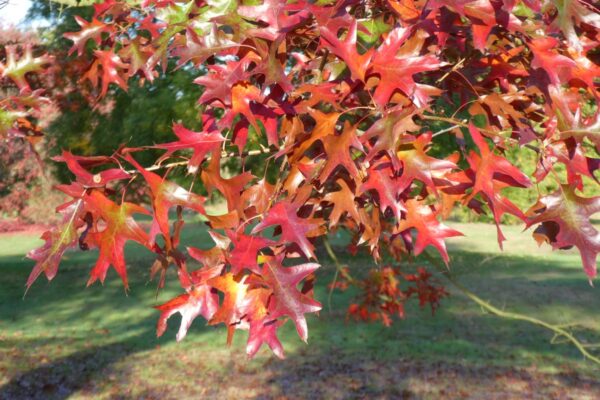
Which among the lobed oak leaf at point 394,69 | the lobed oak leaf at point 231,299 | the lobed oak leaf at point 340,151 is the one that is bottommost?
the lobed oak leaf at point 231,299

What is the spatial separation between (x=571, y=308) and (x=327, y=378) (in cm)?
560

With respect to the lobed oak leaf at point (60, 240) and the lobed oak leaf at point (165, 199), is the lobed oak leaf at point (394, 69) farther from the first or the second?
the lobed oak leaf at point (60, 240)

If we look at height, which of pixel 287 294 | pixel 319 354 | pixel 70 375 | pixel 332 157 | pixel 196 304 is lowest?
pixel 319 354

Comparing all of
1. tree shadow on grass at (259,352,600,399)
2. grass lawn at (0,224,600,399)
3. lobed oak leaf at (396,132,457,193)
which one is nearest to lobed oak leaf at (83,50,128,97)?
lobed oak leaf at (396,132,457,193)

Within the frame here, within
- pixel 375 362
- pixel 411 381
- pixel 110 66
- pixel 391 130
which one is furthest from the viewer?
pixel 375 362

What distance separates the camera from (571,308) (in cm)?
1107

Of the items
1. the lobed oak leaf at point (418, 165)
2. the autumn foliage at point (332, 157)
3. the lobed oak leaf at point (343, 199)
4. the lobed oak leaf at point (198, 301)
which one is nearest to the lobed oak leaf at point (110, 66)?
the autumn foliage at point (332, 157)

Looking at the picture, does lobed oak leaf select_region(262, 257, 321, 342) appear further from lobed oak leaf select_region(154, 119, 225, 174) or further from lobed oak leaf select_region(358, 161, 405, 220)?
lobed oak leaf select_region(154, 119, 225, 174)

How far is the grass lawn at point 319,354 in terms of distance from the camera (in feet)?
23.0

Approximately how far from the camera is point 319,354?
823 centimetres

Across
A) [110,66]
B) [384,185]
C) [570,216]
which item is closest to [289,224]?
[384,185]

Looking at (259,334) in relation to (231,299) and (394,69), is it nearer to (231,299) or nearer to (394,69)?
(231,299)

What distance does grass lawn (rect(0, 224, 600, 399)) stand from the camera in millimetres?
7000

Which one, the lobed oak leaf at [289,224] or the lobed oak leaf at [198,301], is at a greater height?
the lobed oak leaf at [289,224]
